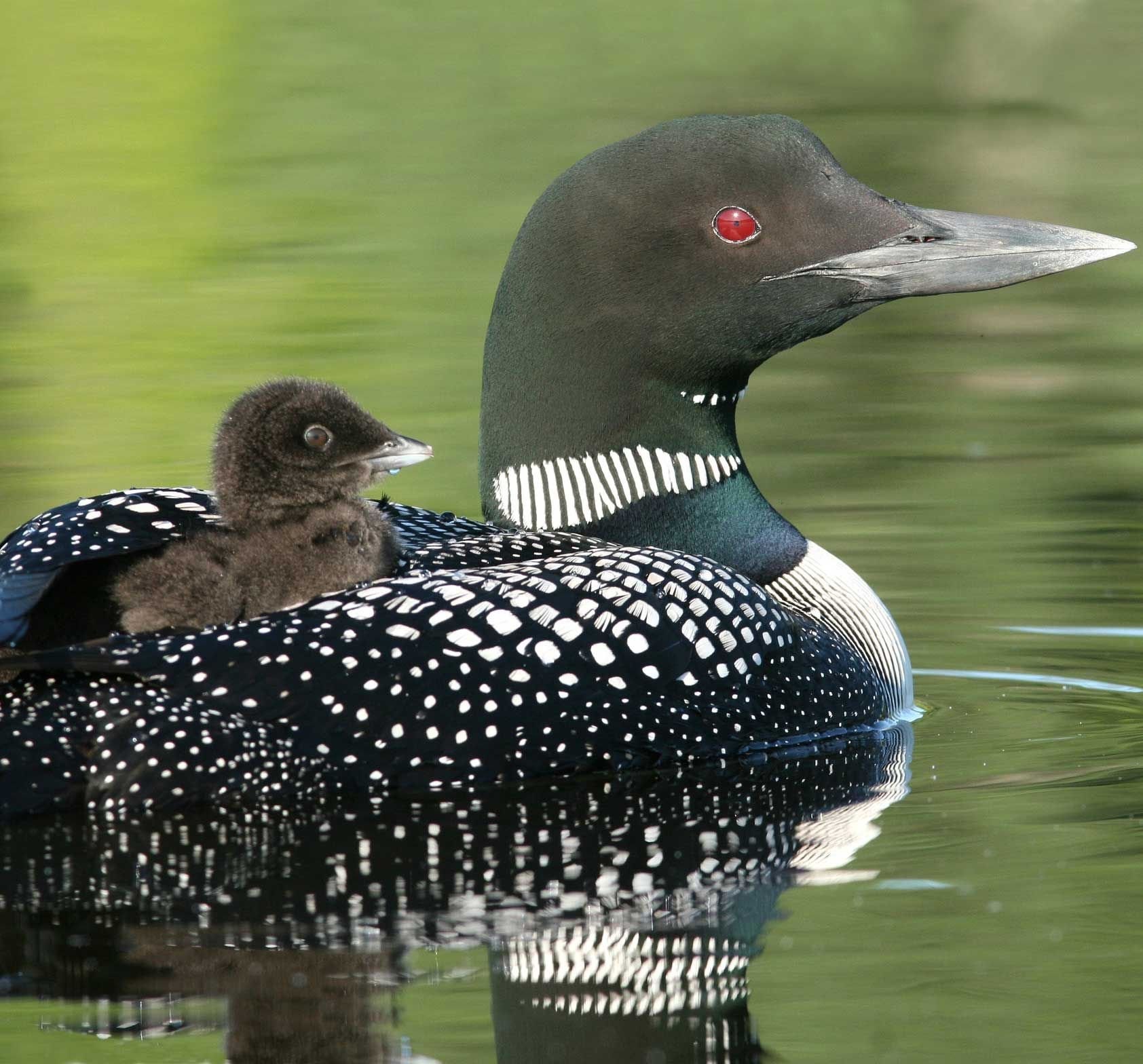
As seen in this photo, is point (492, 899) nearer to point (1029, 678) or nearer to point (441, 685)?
point (441, 685)

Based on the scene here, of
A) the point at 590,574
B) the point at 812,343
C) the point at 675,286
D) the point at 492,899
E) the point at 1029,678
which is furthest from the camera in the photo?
the point at 812,343

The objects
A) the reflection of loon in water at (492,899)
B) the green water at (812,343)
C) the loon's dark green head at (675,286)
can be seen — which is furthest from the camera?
the loon's dark green head at (675,286)

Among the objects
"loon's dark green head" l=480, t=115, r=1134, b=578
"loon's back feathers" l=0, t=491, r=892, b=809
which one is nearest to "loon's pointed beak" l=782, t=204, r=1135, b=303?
"loon's dark green head" l=480, t=115, r=1134, b=578

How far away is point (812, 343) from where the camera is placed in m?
10.1

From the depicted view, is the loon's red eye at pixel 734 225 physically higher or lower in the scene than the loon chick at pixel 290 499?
higher

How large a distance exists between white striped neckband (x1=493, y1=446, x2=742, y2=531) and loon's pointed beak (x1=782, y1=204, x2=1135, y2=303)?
0.53 m

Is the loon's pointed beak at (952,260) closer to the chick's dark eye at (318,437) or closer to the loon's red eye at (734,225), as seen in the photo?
the loon's red eye at (734,225)

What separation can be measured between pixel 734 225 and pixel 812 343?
190 inches

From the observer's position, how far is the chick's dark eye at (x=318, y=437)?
4723mm

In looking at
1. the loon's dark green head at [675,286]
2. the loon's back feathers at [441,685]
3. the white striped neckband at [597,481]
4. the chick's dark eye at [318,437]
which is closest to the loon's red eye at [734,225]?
the loon's dark green head at [675,286]

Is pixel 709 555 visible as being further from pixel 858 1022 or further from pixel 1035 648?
pixel 858 1022

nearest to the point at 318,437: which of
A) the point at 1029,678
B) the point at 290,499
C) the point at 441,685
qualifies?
the point at 290,499

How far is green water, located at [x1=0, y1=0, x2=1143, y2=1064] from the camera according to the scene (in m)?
3.81

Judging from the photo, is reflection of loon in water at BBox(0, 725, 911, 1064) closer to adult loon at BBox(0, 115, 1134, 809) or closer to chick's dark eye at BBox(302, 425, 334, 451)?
adult loon at BBox(0, 115, 1134, 809)
